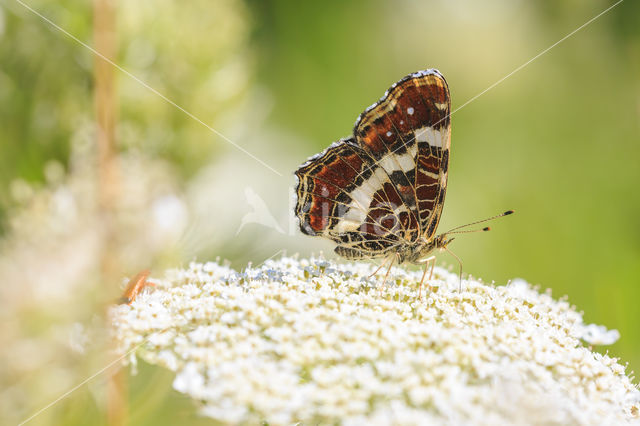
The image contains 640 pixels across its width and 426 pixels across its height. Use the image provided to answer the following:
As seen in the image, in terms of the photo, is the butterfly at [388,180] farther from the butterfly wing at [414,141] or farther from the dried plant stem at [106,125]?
the dried plant stem at [106,125]

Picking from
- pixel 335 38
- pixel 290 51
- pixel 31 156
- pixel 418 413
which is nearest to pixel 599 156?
pixel 335 38

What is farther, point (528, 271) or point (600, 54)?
point (600, 54)

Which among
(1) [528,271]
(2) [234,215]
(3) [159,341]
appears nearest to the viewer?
(3) [159,341]

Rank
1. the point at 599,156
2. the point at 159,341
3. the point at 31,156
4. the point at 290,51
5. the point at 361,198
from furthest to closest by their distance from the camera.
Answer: the point at 290,51 < the point at 599,156 < the point at 31,156 < the point at 361,198 < the point at 159,341

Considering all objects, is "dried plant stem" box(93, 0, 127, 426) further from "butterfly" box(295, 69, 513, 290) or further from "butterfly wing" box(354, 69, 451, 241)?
"butterfly wing" box(354, 69, 451, 241)

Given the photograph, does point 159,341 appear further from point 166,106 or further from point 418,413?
point 166,106

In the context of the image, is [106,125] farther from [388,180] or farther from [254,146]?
[254,146]

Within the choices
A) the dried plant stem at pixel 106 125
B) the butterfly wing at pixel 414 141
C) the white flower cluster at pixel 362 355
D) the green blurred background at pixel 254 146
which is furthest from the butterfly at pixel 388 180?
the dried plant stem at pixel 106 125
